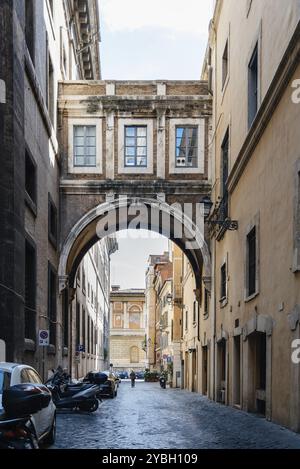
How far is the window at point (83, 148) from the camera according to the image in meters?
29.0

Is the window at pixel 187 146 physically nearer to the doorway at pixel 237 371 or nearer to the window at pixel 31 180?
the window at pixel 31 180

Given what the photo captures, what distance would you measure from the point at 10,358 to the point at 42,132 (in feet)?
30.1

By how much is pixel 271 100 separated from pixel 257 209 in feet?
10.1

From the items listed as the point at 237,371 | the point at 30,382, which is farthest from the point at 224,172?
the point at 30,382

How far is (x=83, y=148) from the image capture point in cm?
2905

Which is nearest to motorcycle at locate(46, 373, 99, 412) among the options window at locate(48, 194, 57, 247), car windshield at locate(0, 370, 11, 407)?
window at locate(48, 194, 57, 247)

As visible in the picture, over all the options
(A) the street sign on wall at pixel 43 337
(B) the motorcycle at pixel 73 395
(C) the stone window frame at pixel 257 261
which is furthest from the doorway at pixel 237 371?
(A) the street sign on wall at pixel 43 337

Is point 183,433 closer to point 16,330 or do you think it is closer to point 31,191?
point 16,330

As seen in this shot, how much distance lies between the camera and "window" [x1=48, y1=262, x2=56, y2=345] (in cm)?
2633

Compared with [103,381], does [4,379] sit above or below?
above

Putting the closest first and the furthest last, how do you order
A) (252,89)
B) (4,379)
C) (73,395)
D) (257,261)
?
(4,379) → (257,261) → (73,395) → (252,89)

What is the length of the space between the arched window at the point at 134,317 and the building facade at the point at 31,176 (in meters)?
70.9

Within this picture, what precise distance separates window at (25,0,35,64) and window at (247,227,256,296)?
26.9ft

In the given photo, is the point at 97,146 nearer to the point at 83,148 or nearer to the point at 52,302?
the point at 83,148
